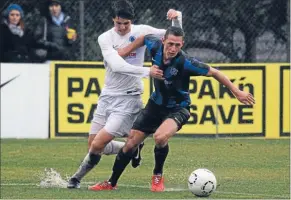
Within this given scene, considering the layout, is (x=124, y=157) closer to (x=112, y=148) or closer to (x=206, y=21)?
(x=112, y=148)

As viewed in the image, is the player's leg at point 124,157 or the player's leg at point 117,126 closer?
the player's leg at point 124,157

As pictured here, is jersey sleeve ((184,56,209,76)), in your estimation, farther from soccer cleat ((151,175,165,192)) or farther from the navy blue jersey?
soccer cleat ((151,175,165,192))

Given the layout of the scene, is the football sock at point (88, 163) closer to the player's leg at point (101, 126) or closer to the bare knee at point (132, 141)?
the player's leg at point (101, 126)

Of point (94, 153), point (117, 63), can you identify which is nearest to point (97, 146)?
point (94, 153)

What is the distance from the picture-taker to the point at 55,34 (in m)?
19.6

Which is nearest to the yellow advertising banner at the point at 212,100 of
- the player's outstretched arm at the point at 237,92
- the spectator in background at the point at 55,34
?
the spectator in background at the point at 55,34

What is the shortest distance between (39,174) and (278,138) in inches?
250

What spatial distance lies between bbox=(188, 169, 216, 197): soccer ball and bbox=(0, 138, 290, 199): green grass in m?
0.12

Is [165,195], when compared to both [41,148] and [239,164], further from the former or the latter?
[41,148]

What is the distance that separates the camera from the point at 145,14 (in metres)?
19.7

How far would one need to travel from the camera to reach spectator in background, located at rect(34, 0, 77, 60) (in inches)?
766

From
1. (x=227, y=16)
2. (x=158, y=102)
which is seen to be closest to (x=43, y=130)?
(x=227, y=16)

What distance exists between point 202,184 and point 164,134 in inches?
27.6

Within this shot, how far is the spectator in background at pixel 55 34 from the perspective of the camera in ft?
63.8
